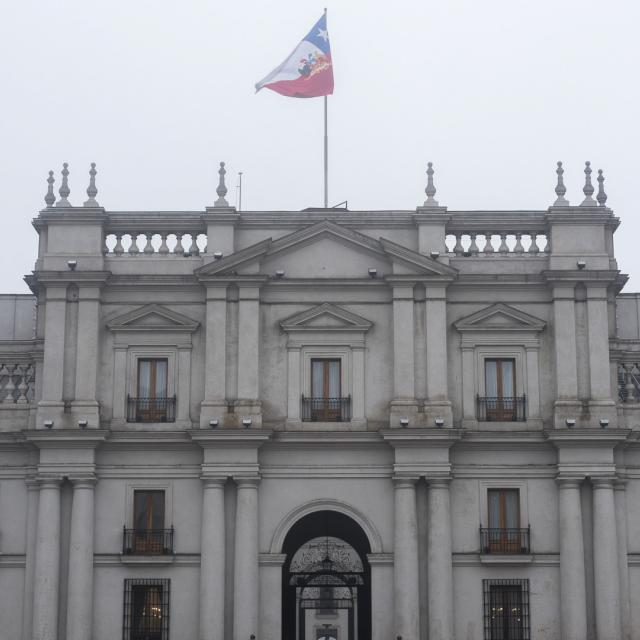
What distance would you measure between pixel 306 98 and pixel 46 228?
9.48 meters

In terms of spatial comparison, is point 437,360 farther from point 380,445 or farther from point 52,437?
point 52,437

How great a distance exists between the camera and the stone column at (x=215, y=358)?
3916 cm

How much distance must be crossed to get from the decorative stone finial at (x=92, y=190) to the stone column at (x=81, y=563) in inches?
340

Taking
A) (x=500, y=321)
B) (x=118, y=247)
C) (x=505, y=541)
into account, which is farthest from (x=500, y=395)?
(x=118, y=247)

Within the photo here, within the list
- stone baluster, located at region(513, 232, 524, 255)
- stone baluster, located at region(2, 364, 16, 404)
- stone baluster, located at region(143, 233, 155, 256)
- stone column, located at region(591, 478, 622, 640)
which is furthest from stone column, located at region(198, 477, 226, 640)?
stone baluster, located at region(513, 232, 524, 255)

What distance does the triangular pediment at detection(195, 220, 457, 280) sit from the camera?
39906mm

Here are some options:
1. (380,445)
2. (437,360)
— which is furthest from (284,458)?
(437,360)

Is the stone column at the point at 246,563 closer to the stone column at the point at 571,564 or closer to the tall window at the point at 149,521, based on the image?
the tall window at the point at 149,521

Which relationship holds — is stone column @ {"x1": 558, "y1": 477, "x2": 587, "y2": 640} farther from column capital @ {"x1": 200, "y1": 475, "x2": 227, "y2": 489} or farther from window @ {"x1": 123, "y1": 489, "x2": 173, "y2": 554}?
window @ {"x1": 123, "y1": 489, "x2": 173, "y2": 554}

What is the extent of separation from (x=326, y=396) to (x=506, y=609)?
8297 mm

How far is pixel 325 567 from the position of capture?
39812mm

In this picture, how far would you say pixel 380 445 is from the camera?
129 ft

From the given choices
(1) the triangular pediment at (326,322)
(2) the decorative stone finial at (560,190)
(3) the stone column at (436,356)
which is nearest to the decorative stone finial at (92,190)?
(1) the triangular pediment at (326,322)

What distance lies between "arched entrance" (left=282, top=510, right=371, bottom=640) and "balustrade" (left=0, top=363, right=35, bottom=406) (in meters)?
9.46
